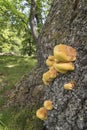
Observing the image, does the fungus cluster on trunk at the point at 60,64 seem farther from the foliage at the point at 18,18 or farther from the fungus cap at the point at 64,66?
the foliage at the point at 18,18

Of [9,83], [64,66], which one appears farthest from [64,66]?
[9,83]

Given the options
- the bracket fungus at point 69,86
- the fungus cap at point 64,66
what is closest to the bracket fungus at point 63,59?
the fungus cap at point 64,66

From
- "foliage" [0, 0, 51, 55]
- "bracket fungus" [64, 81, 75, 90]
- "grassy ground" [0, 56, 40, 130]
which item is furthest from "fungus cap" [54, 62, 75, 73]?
"foliage" [0, 0, 51, 55]

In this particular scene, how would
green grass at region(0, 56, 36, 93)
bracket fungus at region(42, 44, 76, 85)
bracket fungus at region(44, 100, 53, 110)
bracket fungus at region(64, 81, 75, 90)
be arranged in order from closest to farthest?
1. bracket fungus at region(42, 44, 76, 85)
2. bracket fungus at region(64, 81, 75, 90)
3. bracket fungus at region(44, 100, 53, 110)
4. green grass at region(0, 56, 36, 93)

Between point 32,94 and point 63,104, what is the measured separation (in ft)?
6.53

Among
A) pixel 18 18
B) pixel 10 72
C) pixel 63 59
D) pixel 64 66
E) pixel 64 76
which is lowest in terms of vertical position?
pixel 10 72

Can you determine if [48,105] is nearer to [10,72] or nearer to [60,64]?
[60,64]

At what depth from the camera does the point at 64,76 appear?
19.2 feet

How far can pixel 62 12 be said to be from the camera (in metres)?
7.48

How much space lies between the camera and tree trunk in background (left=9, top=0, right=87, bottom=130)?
5.46 meters

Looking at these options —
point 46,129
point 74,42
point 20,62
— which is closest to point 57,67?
point 74,42

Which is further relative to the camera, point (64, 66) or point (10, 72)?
point (10, 72)

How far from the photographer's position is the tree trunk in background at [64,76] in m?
5.46

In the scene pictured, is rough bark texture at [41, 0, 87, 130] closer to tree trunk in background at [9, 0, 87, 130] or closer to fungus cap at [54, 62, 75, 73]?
tree trunk in background at [9, 0, 87, 130]
